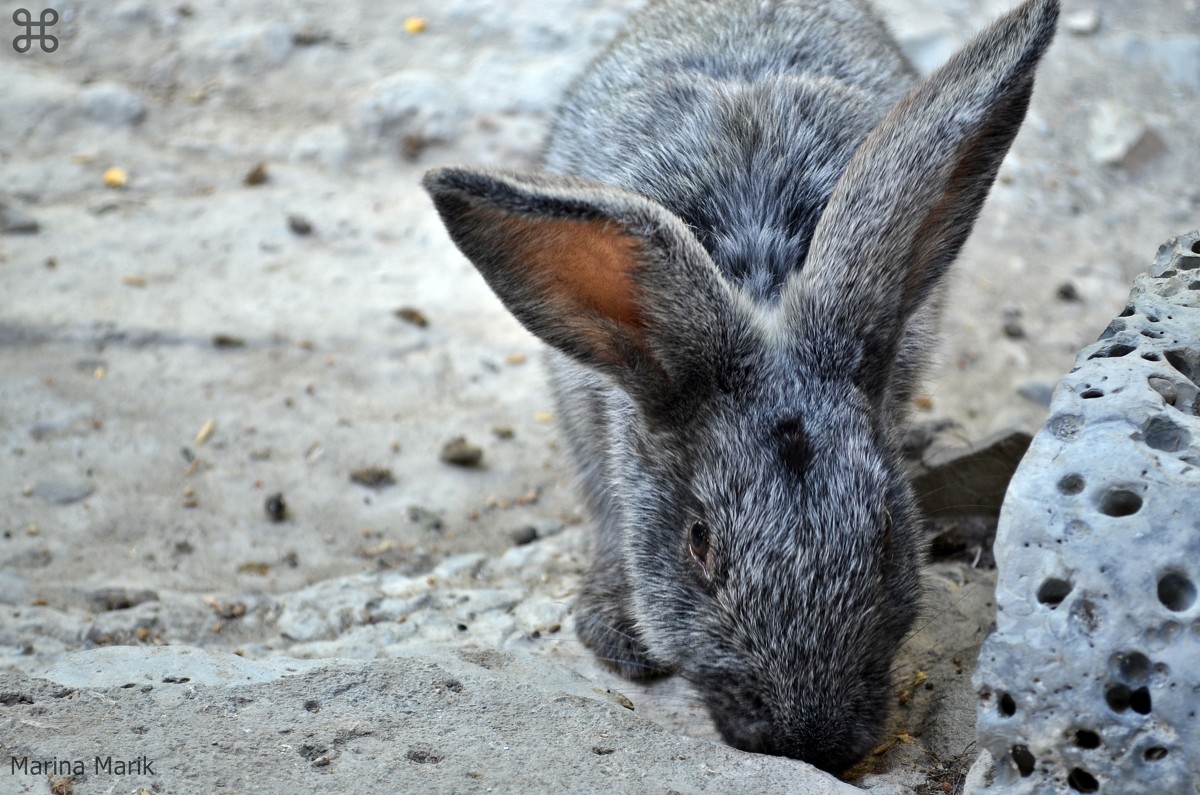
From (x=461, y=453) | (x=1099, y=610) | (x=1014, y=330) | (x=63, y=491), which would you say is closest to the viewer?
(x=1099, y=610)

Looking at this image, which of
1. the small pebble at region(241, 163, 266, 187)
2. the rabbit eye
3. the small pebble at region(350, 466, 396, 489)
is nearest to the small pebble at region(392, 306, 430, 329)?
the small pebble at region(350, 466, 396, 489)

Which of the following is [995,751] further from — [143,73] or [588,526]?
[143,73]

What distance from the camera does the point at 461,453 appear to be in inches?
237

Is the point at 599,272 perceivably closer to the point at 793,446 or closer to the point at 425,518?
the point at 793,446

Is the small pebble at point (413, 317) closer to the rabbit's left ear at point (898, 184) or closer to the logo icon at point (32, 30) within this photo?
the rabbit's left ear at point (898, 184)

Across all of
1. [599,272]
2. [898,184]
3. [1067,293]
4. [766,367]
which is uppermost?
[898,184]

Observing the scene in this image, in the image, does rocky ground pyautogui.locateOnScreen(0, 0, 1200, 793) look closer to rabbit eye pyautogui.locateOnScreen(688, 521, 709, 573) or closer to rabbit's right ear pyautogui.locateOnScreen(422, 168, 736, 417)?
rabbit eye pyautogui.locateOnScreen(688, 521, 709, 573)

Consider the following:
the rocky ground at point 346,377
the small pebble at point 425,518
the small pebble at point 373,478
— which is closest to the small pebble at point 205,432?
the rocky ground at point 346,377

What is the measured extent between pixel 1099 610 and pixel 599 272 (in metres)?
1.78

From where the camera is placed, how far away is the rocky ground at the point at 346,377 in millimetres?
3674

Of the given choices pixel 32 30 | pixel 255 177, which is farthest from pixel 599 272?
pixel 32 30

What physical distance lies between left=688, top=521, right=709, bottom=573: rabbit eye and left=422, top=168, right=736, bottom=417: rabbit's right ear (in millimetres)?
416

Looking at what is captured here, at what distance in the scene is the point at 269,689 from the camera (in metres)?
3.75

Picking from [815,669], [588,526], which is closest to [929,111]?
[815,669]
